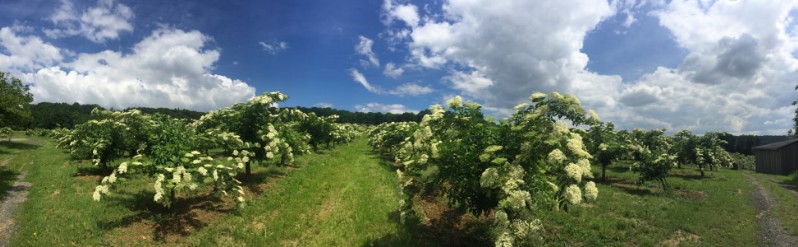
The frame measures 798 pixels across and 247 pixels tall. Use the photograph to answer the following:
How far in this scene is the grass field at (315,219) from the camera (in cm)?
1200

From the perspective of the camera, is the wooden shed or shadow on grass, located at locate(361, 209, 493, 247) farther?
the wooden shed

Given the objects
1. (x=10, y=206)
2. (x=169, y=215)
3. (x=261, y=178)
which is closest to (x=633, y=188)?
(x=261, y=178)

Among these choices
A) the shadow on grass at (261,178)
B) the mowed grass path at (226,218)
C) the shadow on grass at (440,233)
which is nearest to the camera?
the mowed grass path at (226,218)

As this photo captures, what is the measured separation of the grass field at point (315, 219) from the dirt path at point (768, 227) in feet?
1.08

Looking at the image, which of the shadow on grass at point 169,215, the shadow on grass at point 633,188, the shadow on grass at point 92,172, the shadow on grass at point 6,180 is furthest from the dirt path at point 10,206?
the shadow on grass at point 633,188

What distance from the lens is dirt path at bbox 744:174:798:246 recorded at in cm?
1445

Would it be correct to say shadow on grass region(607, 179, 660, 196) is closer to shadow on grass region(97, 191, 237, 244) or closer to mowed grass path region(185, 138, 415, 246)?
mowed grass path region(185, 138, 415, 246)

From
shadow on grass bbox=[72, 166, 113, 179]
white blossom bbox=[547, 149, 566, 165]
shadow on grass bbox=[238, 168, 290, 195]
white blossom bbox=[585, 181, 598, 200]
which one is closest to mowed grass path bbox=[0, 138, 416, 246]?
shadow on grass bbox=[238, 168, 290, 195]

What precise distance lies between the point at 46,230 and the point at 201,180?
5.19m

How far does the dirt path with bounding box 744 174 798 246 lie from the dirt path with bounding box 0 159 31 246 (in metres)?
26.5

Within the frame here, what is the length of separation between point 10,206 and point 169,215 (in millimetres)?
8534

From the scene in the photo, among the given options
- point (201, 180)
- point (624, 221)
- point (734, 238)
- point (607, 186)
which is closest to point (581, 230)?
point (624, 221)

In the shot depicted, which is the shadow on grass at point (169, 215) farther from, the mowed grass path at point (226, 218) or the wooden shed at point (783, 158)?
the wooden shed at point (783, 158)

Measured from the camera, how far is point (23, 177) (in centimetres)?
2292
